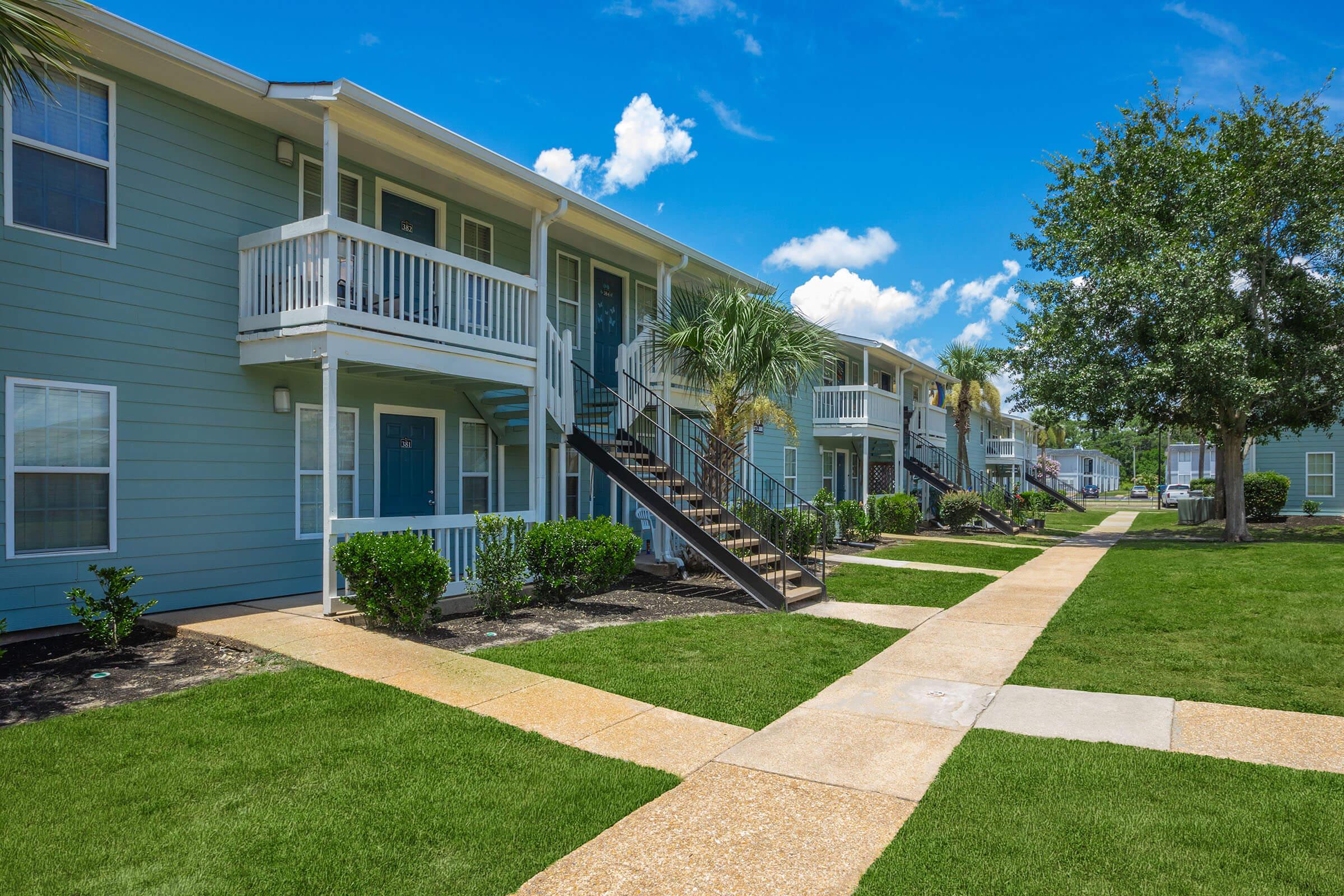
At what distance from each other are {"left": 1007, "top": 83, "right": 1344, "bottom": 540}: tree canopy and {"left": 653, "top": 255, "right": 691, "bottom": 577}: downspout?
1120 cm

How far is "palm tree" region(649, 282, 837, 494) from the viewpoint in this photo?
11453mm

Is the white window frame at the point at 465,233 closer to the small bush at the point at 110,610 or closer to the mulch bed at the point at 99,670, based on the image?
the small bush at the point at 110,610

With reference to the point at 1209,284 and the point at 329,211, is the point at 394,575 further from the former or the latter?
the point at 1209,284

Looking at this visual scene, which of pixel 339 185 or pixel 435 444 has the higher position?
pixel 339 185

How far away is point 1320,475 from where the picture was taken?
92.2 ft

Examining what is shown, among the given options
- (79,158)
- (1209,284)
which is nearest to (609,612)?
(79,158)

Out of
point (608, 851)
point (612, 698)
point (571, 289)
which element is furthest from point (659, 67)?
point (608, 851)

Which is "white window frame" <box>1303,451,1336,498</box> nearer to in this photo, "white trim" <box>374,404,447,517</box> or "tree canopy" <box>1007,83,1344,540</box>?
"tree canopy" <box>1007,83,1344,540</box>

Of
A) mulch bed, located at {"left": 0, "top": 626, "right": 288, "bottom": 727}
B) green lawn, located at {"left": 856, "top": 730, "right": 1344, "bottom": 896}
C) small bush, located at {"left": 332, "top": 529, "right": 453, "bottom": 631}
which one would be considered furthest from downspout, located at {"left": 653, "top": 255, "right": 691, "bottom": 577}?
green lawn, located at {"left": 856, "top": 730, "right": 1344, "bottom": 896}

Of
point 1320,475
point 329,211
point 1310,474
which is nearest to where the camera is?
point 329,211

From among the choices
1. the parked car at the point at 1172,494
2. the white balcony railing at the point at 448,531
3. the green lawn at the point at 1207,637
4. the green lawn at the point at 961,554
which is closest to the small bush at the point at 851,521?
the green lawn at the point at 961,554

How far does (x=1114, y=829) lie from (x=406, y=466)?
353 inches

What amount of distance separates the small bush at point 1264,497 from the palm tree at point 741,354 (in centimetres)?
2118

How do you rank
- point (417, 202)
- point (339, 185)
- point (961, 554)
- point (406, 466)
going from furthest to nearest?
point (961, 554) → point (417, 202) → point (406, 466) → point (339, 185)
